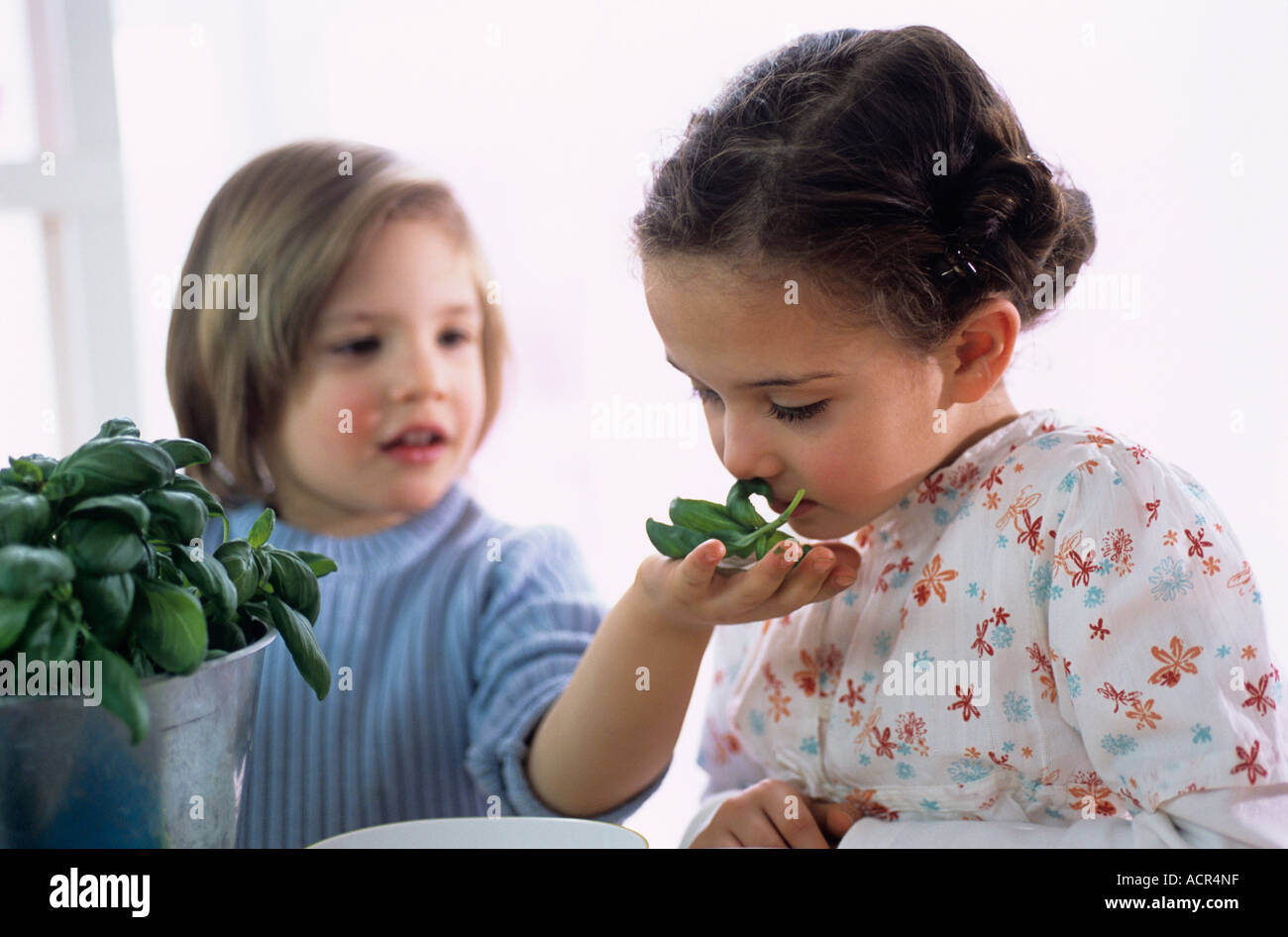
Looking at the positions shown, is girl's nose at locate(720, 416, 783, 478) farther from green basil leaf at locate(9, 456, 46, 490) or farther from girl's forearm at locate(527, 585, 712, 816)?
green basil leaf at locate(9, 456, 46, 490)

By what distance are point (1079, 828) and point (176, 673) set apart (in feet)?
2.16

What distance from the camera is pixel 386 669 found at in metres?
1.34

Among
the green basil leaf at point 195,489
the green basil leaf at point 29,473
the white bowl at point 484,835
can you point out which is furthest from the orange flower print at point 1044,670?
the green basil leaf at point 29,473

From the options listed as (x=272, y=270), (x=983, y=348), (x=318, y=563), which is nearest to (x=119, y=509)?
(x=318, y=563)

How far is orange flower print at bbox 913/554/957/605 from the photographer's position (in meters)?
0.97

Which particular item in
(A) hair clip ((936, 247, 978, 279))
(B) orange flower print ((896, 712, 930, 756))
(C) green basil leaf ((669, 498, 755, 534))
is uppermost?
(A) hair clip ((936, 247, 978, 279))

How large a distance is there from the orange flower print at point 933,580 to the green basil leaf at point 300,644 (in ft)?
1.71

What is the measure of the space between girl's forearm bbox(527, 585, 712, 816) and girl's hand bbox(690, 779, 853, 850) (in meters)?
0.09

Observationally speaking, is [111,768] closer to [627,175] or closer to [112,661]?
[112,661]

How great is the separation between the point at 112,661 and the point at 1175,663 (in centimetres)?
72

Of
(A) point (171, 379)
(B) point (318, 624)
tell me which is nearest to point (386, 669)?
(B) point (318, 624)

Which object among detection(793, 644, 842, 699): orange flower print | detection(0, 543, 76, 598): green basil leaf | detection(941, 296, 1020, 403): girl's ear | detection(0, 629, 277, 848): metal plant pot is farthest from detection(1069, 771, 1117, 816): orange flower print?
detection(0, 543, 76, 598): green basil leaf

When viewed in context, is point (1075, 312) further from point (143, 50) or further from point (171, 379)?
point (143, 50)

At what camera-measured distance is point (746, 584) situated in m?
0.89
